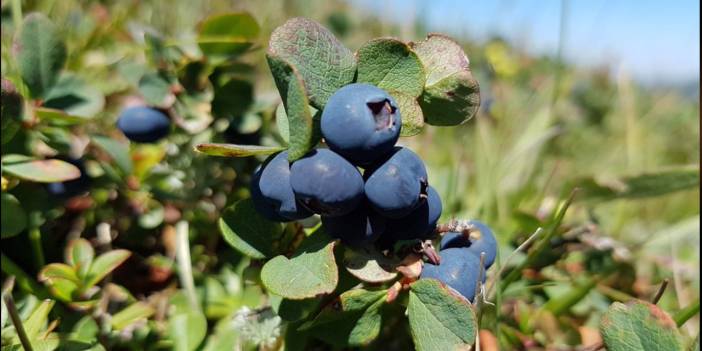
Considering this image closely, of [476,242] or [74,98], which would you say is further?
[74,98]

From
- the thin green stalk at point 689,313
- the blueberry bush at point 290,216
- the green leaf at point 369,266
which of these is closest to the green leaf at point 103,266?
the blueberry bush at point 290,216

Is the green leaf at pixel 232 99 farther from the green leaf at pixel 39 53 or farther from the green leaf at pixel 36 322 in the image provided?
the green leaf at pixel 36 322

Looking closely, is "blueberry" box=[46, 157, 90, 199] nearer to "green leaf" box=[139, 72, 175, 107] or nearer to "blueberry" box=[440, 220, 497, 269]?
"green leaf" box=[139, 72, 175, 107]

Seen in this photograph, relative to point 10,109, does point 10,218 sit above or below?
below

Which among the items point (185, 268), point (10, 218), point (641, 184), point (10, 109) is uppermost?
point (10, 109)

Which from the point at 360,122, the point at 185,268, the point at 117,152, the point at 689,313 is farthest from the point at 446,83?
the point at 117,152

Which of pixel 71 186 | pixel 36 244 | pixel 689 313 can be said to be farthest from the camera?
pixel 71 186

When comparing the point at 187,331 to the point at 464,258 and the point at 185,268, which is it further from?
→ the point at 464,258

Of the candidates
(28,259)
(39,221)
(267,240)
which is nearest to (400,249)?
(267,240)
